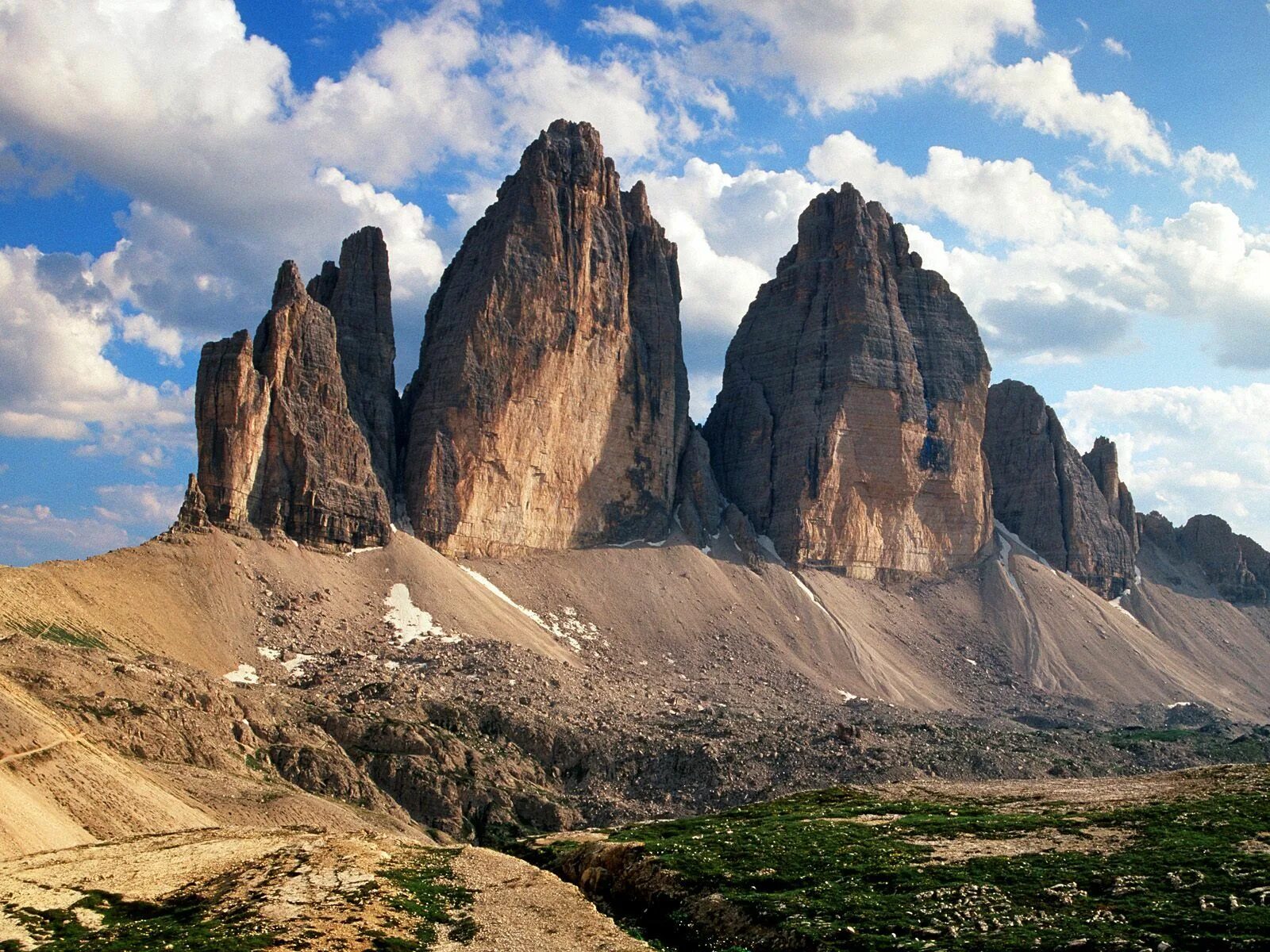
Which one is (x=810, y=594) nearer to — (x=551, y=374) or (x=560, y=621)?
(x=560, y=621)

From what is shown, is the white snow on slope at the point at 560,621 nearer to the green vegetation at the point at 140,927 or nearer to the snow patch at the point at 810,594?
the snow patch at the point at 810,594

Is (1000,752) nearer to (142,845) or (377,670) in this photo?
(377,670)

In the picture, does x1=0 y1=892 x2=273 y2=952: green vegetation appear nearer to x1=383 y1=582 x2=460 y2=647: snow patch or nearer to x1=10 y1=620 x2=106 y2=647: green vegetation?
x1=10 y1=620 x2=106 y2=647: green vegetation

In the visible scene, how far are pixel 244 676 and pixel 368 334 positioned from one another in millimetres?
52102

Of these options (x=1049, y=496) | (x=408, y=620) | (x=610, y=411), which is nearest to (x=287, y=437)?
(x=408, y=620)

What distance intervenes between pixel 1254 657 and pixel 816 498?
3129 inches

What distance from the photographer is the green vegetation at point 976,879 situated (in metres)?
25.8

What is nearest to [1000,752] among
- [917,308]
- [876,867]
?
[876,867]

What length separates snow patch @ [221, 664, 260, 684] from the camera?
85.1 meters

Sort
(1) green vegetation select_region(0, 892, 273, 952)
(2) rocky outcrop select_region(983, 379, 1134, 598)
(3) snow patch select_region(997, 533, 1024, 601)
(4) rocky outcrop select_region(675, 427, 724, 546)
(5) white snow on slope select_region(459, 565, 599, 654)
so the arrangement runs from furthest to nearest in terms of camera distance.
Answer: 1. (2) rocky outcrop select_region(983, 379, 1134, 598)
2. (3) snow patch select_region(997, 533, 1024, 601)
3. (4) rocky outcrop select_region(675, 427, 724, 546)
4. (5) white snow on slope select_region(459, 565, 599, 654)
5. (1) green vegetation select_region(0, 892, 273, 952)

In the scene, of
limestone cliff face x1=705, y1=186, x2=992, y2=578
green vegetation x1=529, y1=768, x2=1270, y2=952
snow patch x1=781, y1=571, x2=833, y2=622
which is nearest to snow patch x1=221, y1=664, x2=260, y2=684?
green vegetation x1=529, y1=768, x2=1270, y2=952

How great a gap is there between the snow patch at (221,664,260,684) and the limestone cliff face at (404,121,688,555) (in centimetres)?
3624

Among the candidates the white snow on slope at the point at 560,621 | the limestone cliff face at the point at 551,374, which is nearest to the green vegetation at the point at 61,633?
the white snow on slope at the point at 560,621

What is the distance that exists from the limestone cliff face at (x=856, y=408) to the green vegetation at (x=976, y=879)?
354 feet
